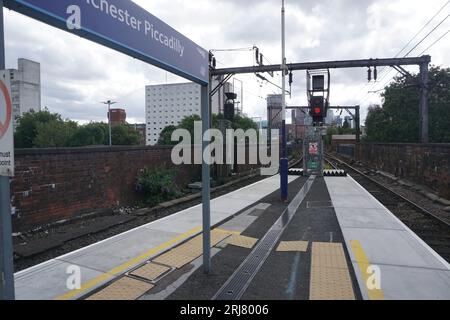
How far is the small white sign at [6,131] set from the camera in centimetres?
221

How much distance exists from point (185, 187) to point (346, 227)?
292 inches

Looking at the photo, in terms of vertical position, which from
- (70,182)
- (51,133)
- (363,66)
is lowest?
(70,182)

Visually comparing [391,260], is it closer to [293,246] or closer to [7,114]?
[293,246]

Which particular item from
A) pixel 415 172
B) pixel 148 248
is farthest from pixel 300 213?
pixel 415 172

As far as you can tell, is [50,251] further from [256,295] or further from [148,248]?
[256,295]

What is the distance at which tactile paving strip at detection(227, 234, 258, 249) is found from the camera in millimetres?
6086

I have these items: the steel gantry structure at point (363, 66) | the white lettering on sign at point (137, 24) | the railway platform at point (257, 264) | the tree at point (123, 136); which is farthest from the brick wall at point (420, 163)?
the tree at point (123, 136)

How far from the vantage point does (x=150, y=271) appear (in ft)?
15.4

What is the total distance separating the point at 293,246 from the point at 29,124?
72117 millimetres

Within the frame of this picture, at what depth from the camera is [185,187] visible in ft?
43.6

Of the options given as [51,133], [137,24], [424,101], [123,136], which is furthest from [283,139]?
[123,136]

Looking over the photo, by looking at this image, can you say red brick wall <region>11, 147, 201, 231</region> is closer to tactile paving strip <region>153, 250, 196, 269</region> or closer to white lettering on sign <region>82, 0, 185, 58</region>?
tactile paving strip <region>153, 250, 196, 269</region>

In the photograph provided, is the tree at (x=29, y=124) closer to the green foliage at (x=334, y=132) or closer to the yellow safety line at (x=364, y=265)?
the yellow safety line at (x=364, y=265)

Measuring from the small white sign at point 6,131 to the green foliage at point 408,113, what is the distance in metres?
25.6
